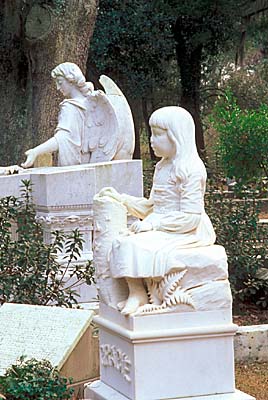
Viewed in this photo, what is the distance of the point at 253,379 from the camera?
795 cm

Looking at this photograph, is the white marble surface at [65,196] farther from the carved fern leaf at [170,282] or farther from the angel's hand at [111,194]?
the carved fern leaf at [170,282]

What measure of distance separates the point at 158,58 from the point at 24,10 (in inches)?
191

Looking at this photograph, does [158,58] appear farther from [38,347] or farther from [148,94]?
[38,347]

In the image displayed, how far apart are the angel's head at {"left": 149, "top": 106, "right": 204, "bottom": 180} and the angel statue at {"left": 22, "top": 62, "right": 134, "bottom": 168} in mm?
4534

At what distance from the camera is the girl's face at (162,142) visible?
6.32 metres

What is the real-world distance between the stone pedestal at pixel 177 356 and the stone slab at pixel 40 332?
2.85 feet

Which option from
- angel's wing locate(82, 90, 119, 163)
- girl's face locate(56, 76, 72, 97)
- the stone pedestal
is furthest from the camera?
girl's face locate(56, 76, 72, 97)

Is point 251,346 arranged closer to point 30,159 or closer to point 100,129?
point 100,129

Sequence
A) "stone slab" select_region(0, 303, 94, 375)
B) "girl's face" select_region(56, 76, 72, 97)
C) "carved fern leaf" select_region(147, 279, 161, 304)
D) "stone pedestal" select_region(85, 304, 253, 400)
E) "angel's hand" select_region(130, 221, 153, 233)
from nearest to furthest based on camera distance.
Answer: "stone pedestal" select_region(85, 304, 253, 400) → "carved fern leaf" select_region(147, 279, 161, 304) → "angel's hand" select_region(130, 221, 153, 233) → "stone slab" select_region(0, 303, 94, 375) → "girl's face" select_region(56, 76, 72, 97)

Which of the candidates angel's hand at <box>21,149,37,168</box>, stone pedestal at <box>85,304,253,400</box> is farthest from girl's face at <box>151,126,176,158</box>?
angel's hand at <box>21,149,37,168</box>

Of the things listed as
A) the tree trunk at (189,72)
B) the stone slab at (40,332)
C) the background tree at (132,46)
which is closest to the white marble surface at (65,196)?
the stone slab at (40,332)

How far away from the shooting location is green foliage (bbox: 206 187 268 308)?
405 inches

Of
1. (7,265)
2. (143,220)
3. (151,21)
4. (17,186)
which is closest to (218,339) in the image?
(143,220)

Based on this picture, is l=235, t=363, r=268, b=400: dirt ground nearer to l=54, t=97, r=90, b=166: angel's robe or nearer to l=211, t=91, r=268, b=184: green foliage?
l=54, t=97, r=90, b=166: angel's robe
